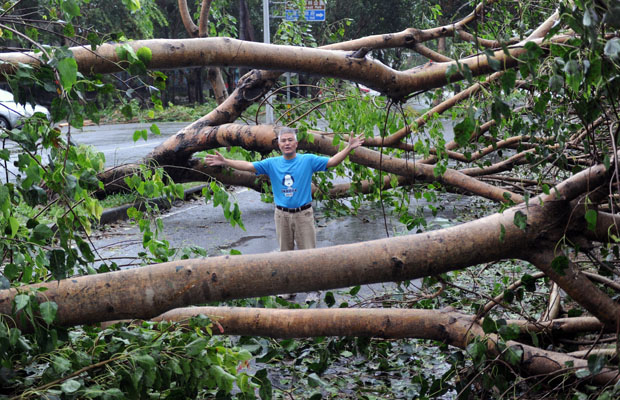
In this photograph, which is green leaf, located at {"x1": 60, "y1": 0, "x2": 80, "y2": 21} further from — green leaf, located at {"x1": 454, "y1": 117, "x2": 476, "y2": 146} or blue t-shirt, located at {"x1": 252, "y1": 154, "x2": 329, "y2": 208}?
blue t-shirt, located at {"x1": 252, "y1": 154, "x2": 329, "y2": 208}

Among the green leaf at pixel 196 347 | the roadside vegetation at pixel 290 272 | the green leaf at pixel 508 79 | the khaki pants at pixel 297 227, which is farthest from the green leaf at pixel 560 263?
the khaki pants at pixel 297 227

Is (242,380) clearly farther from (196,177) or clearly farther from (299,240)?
(196,177)

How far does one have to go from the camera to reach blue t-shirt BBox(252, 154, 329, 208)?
5.76m

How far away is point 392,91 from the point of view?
4098 mm

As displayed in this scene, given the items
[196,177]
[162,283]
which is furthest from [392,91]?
[196,177]

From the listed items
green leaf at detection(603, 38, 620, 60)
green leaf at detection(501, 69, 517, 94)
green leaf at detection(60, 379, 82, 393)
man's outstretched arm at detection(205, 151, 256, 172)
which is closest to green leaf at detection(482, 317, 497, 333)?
green leaf at detection(501, 69, 517, 94)

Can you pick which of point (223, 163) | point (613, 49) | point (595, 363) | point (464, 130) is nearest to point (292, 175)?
point (223, 163)

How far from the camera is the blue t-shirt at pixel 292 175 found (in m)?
5.76

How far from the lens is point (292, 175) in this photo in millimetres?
5766

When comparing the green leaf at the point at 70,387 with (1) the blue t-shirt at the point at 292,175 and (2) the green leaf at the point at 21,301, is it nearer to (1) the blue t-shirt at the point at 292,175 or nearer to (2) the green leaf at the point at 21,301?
(2) the green leaf at the point at 21,301

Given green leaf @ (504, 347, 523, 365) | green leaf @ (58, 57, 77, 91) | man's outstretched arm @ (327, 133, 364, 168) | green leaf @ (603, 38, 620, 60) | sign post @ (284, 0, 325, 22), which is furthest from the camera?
sign post @ (284, 0, 325, 22)

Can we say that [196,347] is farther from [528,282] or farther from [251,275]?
[528,282]

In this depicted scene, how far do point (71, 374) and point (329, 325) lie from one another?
3.91ft

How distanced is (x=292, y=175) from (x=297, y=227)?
1.47ft
